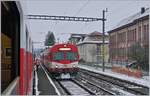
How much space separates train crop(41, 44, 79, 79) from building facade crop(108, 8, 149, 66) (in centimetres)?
2569

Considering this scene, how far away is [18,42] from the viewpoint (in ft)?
24.0

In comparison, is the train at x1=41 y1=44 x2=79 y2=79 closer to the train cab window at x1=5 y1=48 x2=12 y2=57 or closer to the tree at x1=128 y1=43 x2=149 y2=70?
the tree at x1=128 y1=43 x2=149 y2=70

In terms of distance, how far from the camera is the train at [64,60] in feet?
103

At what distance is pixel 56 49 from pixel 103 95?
12046mm

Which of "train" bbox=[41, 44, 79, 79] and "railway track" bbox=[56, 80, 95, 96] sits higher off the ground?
"train" bbox=[41, 44, 79, 79]

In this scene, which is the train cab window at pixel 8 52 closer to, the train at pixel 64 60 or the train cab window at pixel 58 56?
the train at pixel 64 60

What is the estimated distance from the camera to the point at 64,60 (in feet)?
104

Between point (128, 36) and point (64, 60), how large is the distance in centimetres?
4348

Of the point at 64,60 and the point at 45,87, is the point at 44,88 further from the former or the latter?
the point at 64,60

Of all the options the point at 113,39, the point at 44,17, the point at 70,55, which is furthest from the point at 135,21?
the point at 70,55

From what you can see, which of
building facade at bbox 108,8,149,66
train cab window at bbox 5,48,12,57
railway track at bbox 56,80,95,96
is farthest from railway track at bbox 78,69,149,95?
building facade at bbox 108,8,149,66

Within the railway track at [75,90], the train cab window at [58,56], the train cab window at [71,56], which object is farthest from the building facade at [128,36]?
the railway track at [75,90]

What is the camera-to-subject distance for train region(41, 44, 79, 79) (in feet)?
103

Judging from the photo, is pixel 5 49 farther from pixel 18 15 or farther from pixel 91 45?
pixel 91 45
